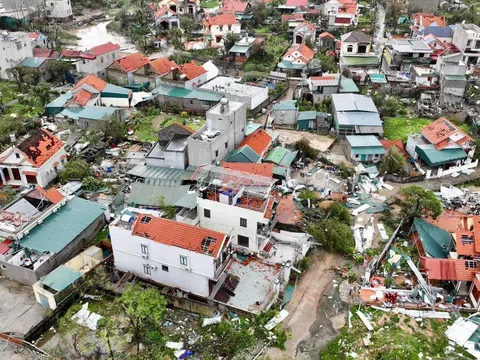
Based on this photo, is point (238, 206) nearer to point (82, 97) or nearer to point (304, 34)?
point (82, 97)

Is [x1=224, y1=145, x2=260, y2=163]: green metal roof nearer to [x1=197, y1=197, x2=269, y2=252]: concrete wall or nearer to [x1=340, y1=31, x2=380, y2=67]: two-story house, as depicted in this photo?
[x1=197, y1=197, x2=269, y2=252]: concrete wall

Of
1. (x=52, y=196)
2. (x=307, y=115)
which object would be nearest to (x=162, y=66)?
(x=307, y=115)

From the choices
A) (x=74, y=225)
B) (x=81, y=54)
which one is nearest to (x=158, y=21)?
(x=81, y=54)

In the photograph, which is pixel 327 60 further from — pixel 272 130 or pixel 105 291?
pixel 105 291

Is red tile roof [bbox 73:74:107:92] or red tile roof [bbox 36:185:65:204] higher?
red tile roof [bbox 73:74:107:92]

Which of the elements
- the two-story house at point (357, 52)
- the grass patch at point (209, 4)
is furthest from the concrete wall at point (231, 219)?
the grass patch at point (209, 4)

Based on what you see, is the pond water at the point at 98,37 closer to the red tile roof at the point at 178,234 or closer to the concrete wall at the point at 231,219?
the concrete wall at the point at 231,219

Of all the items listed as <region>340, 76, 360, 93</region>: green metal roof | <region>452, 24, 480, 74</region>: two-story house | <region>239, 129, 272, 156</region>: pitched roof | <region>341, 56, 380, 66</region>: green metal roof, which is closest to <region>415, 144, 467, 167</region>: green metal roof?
<region>239, 129, 272, 156</region>: pitched roof
